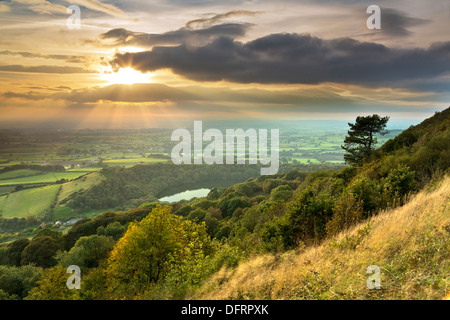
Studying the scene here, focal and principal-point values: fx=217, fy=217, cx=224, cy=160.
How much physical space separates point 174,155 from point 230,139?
173 ft

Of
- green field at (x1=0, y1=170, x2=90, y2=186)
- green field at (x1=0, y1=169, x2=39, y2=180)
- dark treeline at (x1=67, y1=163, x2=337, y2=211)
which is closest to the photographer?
dark treeline at (x1=67, y1=163, x2=337, y2=211)

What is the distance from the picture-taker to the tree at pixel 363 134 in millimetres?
26469

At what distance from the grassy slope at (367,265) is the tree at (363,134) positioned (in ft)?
74.4

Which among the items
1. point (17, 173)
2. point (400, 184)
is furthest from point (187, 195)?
point (400, 184)

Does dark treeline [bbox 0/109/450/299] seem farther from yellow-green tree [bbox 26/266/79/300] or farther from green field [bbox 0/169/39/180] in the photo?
green field [bbox 0/169/39/180]

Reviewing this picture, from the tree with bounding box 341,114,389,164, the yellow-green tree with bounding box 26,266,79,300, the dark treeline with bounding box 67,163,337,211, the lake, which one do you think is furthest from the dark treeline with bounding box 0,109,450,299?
the lake

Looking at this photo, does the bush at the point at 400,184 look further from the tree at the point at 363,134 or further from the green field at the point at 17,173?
the green field at the point at 17,173

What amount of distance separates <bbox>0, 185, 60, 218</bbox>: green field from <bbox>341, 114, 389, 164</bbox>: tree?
91205 mm

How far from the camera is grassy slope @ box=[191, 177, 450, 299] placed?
414cm

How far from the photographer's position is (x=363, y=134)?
91.9 feet

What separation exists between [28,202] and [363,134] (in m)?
104

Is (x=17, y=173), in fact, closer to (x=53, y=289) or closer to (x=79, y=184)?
(x=79, y=184)
